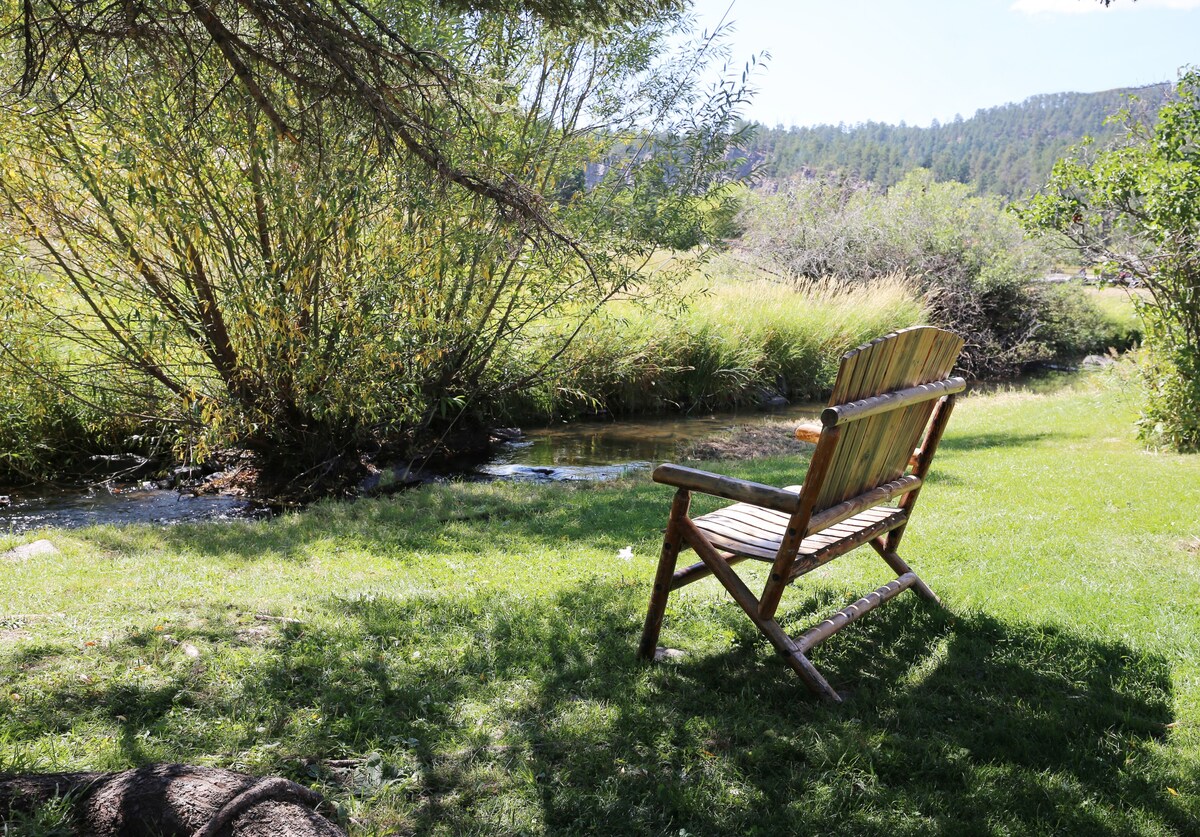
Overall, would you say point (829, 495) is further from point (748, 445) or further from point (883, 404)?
point (748, 445)

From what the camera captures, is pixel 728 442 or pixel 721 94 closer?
pixel 721 94


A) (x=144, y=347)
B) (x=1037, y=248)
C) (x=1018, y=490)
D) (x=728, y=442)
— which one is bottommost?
(x=728, y=442)

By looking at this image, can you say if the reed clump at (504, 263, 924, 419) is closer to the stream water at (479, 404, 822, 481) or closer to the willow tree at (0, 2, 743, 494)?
the stream water at (479, 404, 822, 481)

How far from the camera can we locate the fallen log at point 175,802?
2025 millimetres

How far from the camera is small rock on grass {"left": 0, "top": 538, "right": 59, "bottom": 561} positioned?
→ 573cm

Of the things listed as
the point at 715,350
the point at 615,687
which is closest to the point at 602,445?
the point at 715,350

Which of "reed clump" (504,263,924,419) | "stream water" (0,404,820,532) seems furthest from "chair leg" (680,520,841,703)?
"reed clump" (504,263,924,419)

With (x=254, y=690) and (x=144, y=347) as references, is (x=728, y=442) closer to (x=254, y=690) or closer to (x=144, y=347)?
(x=144, y=347)

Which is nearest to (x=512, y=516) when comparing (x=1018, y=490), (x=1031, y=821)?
(x=1018, y=490)

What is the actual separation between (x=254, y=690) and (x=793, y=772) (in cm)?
201

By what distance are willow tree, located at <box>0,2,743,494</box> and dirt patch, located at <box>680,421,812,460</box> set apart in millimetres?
2372

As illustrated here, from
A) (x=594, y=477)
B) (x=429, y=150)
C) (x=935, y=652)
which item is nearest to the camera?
(x=935, y=652)

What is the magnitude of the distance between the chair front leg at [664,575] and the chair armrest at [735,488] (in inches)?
2.8

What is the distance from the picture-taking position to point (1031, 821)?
8.79 feet
